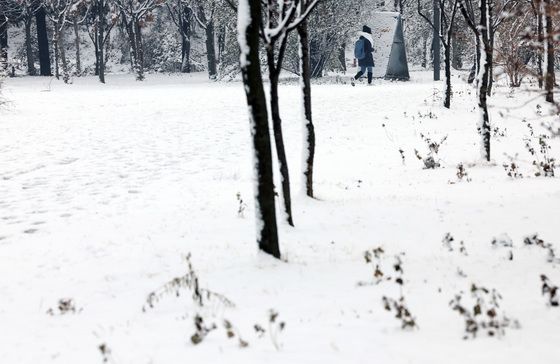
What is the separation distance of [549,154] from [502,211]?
5.01 metres

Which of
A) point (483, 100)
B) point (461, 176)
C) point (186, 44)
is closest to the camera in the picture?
point (461, 176)

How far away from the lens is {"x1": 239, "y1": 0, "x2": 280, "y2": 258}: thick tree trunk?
4.66 metres

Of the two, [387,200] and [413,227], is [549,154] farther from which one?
[413,227]

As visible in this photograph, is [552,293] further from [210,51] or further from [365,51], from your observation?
[210,51]

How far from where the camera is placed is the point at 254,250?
19.2ft

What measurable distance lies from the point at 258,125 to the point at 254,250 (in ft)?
5.46

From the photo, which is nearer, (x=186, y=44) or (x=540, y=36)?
(x=540, y=36)

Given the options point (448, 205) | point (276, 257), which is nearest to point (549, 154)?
point (448, 205)

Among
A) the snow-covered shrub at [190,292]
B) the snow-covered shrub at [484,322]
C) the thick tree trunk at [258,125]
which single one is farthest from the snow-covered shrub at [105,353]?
the snow-covered shrub at [484,322]

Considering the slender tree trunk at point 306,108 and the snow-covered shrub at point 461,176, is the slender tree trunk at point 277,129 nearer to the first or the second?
the slender tree trunk at point 306,108

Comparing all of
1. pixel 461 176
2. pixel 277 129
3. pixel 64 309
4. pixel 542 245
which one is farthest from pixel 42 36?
pixel 542 245

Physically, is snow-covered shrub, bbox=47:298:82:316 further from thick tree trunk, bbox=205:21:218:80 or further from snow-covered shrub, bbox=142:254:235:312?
thick tree trunk, bbox=205:21:218:80

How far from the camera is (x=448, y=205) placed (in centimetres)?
785

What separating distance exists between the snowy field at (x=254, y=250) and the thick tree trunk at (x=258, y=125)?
26 centimetres
